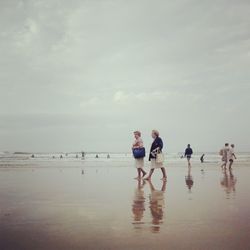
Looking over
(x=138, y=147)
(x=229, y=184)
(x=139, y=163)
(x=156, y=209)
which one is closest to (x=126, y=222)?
(x=156, y=209)

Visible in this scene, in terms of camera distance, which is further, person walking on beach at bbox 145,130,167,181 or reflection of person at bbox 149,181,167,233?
person walking on beach at bbox 145,130,167,181

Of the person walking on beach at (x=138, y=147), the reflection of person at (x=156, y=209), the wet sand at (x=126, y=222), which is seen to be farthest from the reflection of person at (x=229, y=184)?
the person walking on beach at (x=138, y=147)

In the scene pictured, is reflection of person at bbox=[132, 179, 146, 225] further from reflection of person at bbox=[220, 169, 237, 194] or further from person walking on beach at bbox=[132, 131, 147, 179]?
person walking on beach at bbox=[132, 131, 147, 179]

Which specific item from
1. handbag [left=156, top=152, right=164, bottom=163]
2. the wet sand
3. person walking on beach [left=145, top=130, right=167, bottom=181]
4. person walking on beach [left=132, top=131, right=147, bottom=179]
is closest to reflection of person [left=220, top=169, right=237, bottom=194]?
the wet sand

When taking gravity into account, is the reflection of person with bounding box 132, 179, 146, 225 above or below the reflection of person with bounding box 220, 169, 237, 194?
above

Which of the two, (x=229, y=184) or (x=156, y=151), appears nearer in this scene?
(x=229, y=184)

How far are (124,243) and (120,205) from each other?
337 cm

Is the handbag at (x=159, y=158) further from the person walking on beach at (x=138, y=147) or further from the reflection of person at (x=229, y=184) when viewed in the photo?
the reflection of person at (x=229, y=184)

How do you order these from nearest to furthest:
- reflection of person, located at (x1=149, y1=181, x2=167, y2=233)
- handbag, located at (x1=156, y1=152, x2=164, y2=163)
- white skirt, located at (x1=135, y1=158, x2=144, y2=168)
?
reflection of person, located at (x1=149, y1=181, x2=167, y2=233), handbag, located at (x1=156, y1=152, x2=164, y2=163), white skirt, located at (x1=135, y1=158, x2=144, y2=168)

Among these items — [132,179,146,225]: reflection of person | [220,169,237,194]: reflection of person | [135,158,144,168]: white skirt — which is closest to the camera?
[132,179,146,225]: reflection of person

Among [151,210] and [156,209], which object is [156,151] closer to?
[156,209]

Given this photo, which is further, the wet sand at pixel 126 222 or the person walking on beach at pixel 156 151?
the person walking on beach at pixel 156 151

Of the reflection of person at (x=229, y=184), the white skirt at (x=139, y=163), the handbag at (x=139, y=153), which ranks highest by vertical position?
the handbag at (x=139, y=153)

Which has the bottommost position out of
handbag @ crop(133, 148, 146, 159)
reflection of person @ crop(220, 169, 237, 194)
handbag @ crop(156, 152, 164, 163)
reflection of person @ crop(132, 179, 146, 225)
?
reflection of person @ crop(220, 169, 237, 194)
